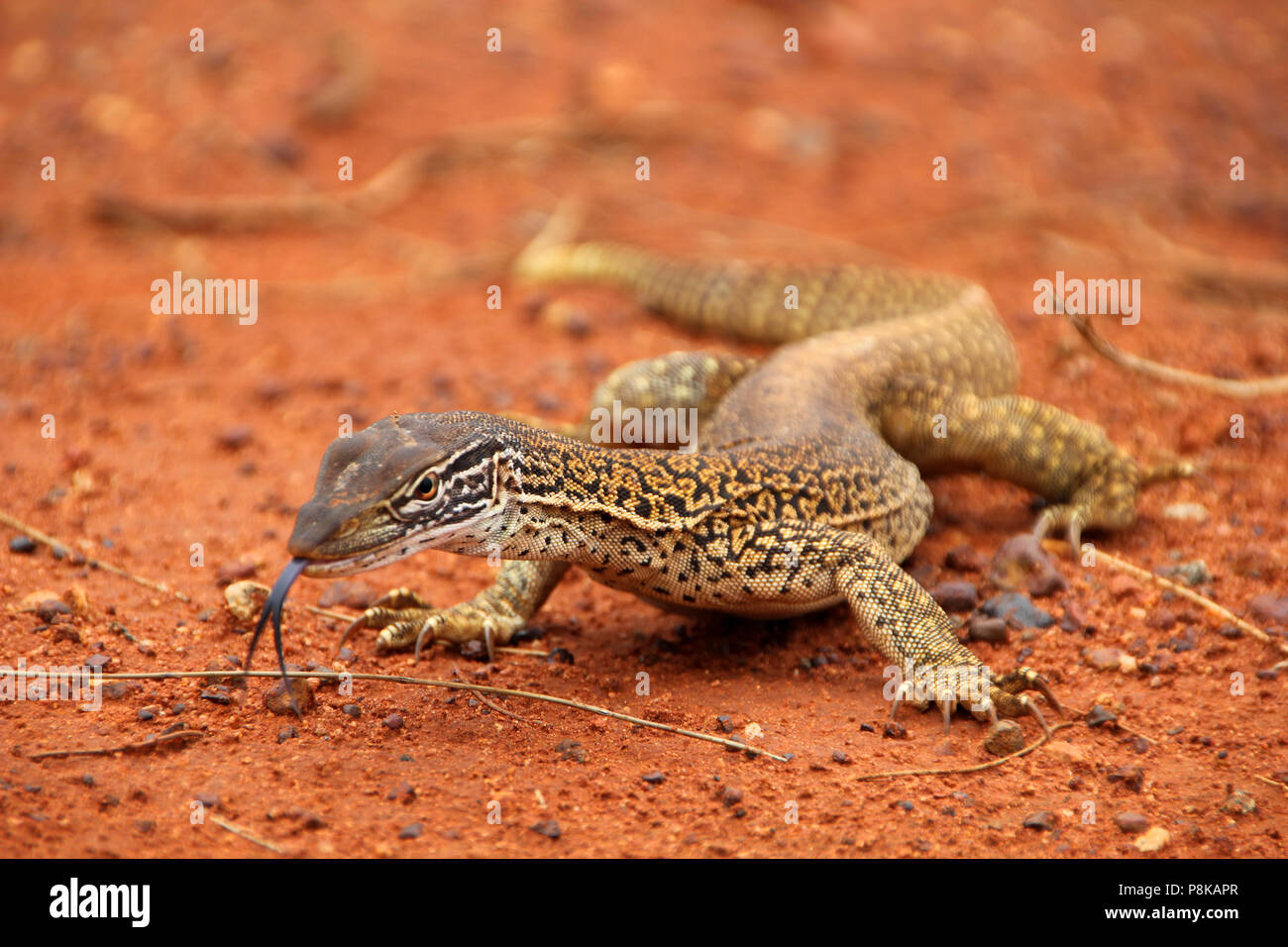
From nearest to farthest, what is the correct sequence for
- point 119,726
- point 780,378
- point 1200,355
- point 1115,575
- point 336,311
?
point 119,726, point 1115,575, point 780,378, point 1200,355, point 336,311

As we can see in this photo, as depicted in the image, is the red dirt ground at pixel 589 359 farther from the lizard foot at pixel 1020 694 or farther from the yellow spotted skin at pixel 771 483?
the yellow spotted skin at pixel 771 483

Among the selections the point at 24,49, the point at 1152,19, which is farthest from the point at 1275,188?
the point at 24,49

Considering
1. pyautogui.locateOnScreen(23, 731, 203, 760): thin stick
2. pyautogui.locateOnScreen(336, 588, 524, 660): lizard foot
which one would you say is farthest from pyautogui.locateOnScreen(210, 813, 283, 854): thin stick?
pyautogui.locateOnScreen(336, 588, 524, 660): lizard foot

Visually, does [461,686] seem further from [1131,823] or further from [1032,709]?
[1131,823]

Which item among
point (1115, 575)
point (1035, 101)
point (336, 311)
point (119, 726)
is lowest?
point (119, 726)

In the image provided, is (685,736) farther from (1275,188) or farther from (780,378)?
(1275,188)

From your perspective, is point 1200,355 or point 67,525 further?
point 1200,355
